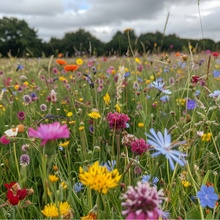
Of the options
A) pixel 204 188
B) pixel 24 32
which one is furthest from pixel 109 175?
pixel 24 32

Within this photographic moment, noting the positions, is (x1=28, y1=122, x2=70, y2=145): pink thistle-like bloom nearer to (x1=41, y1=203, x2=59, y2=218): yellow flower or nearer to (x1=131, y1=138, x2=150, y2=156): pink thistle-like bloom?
(x1=41, y1=203, x2=59, y2=218): yellow flower

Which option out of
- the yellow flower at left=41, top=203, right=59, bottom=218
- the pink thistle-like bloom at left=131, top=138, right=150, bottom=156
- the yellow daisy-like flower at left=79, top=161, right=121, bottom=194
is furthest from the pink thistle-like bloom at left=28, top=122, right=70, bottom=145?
the pink thistle-like bloom at left=131, top=138, right=150, bottom=156

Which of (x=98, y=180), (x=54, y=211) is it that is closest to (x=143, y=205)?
(x=98, y=180)

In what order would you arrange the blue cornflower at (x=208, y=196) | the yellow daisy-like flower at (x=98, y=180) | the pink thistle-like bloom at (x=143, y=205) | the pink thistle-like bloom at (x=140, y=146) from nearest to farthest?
the pink thistle-like bloom at (x=143, y=205) < the yellow daisy-like flower at (x=98, y=180) < the blue cornflower at (x=208, y=196) < the pink thistle-like bloom at (x=140, y=146)

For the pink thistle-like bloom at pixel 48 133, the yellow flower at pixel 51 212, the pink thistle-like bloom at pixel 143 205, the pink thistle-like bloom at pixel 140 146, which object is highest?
the pink thistle-like bloom at pixel 48 133

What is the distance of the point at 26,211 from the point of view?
112cm

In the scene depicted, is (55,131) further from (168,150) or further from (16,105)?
(16,105)

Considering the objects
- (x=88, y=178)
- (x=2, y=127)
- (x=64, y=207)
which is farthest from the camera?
(x=2, y=127)

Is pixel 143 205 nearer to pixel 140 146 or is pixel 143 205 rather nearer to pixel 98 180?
pixel 98 180

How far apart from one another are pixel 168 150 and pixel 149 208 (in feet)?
0.35

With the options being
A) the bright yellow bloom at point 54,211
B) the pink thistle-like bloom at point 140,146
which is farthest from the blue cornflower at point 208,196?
the bright yellow bloom at point 54,211

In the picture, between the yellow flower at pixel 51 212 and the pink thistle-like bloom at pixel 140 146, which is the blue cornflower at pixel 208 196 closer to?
the pink thistle-like bloom at pixel 140 146

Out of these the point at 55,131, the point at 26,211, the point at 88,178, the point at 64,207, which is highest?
the point at 55,131

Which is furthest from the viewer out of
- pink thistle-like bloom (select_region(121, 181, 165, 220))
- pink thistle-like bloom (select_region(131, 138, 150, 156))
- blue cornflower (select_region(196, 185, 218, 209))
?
pink thistle-like bloom (select_region(131, 138, 150, 156))
